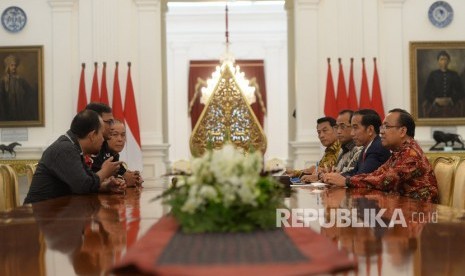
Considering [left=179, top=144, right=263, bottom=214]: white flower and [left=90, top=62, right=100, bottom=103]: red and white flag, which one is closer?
[left=179, top=144, right=263, bottom=214]: white flower

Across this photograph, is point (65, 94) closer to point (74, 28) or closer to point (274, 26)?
point (74, 28)

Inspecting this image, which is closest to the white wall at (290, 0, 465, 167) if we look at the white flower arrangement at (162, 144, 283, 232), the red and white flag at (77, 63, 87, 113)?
the red and white flag at (77, 63, 87, 113)

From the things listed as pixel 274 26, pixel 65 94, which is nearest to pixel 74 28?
pixel 65 94

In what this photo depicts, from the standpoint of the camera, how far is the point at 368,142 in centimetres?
582

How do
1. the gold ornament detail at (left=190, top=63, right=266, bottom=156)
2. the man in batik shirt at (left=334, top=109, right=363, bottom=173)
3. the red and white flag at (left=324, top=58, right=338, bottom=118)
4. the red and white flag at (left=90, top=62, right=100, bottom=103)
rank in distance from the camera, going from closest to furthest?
the man in batik shirt at (left=334, top=109, right=363, bottom=173)
the gold ornament detail at (left=190, top=63, right=266, bottom=156)
the red and white flag at (left=90, top=62, right=100, bottom=103)
the red and white flag at (left=324, top=58, right=338, bottom=118)

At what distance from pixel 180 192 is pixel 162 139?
8.30m

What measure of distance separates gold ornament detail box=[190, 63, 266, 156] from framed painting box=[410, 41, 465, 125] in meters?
2.71

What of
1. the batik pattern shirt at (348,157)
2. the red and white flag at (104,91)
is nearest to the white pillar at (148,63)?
the red and white flag at (104,91)

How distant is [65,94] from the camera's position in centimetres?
1009

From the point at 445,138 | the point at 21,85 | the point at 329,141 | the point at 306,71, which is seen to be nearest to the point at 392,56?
the point at 306,71

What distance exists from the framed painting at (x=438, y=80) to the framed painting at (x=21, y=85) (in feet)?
18.5

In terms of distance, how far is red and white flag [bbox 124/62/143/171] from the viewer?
9.67m

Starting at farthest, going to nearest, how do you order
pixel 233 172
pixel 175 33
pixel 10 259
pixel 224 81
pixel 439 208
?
pixel 175 33
pixel 224 81
pixel 439 208
pixel 10 259
pixel 233 172

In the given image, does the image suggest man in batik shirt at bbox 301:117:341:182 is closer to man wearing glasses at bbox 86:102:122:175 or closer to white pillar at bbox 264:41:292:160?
man wearing glasses at bbox 86:102:122:175
